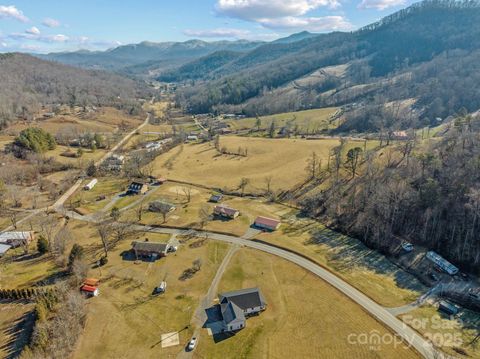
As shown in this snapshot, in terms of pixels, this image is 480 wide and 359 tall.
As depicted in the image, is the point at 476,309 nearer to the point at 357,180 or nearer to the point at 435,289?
the point at 435,289

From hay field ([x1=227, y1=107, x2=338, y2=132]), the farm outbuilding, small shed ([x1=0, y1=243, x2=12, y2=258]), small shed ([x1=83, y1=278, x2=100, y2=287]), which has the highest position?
hay field ([x1=227, y1=107, x2=338, y2=132])

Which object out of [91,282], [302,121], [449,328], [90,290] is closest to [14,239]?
[91,282]

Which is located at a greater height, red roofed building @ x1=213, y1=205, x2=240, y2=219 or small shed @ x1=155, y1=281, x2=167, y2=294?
red roofed building @ x1=213, y1=205, x2=240, y2=219

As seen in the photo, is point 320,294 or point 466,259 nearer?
point 320,294

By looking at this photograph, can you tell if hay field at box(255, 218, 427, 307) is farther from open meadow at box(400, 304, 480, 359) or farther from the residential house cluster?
the residential house cluster

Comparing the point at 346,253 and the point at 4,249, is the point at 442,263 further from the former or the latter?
the point at 4,249

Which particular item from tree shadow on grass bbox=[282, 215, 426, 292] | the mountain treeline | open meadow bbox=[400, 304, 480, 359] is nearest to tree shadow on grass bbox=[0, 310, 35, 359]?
tree shadow on grass bbox=[282, 215, 426, 292]

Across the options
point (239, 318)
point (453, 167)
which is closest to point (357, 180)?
point (453, 167)
